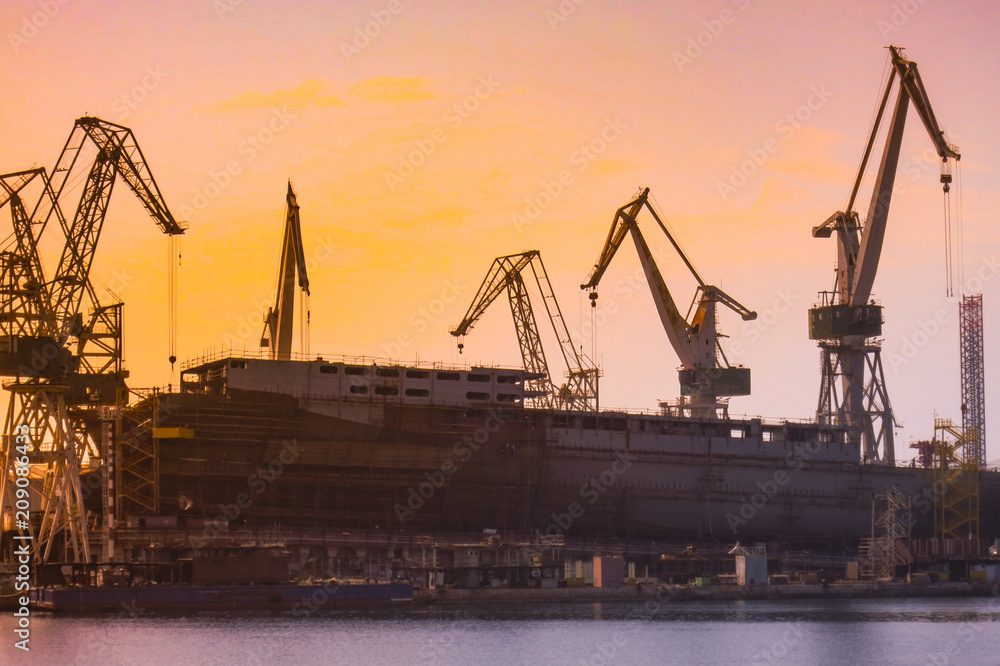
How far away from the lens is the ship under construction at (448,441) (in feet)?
324

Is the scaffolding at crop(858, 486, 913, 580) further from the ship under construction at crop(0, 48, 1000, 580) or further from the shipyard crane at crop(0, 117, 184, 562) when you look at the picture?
the shipyard crane at crop(0, 117, 184, 562)

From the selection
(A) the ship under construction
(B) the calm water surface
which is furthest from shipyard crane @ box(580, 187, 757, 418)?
(B) the calm water surface

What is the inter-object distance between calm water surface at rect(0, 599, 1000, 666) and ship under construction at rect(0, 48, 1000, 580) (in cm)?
1285

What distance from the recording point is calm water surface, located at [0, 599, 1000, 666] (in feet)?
244

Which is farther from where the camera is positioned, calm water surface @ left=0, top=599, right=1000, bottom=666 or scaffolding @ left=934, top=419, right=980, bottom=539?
scaffolding @ left=934, top=419, right=980, bottom=539

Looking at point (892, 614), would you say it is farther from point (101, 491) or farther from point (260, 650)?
point (101, 491)

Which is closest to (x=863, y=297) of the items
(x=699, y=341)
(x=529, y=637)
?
(x=699, y=341)

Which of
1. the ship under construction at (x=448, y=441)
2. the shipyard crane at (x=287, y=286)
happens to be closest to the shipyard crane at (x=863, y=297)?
the ship under construction at (x=448, y=441)

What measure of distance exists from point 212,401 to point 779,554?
152ft

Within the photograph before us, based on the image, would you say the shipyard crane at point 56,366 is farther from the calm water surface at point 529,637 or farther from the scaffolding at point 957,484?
the scaffolding at point 957,484

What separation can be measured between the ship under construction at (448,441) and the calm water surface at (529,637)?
1285cm

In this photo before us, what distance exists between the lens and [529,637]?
8188 cm

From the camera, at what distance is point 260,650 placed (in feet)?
250

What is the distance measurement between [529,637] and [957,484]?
181 ft
